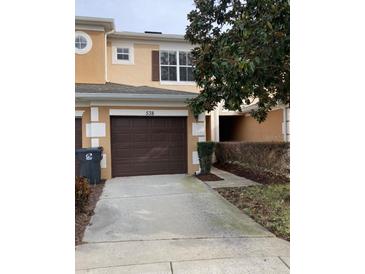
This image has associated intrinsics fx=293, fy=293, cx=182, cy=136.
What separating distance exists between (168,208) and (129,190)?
2316 millimetres

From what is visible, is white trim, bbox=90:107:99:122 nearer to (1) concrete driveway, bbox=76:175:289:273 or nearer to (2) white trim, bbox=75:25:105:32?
(1) concrete driveway, bbox=76:175:289:273

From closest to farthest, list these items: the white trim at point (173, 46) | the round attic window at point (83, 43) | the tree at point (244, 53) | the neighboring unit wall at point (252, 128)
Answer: the tree at point (244, 53) < the neighboring unit wall at point (252, 128) < the round attic window at point (83, 43) < the white trim at point (173, 46)

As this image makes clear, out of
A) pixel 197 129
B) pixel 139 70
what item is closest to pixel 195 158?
pixel 197 129

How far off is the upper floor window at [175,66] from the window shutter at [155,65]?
17cm

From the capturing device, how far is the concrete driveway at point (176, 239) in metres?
3.77

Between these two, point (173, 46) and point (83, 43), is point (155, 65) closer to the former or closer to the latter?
point (173, 46)

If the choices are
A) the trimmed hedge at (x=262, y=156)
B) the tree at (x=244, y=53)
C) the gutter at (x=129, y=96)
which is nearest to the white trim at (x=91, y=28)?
the gutter at (x=129, y=96)

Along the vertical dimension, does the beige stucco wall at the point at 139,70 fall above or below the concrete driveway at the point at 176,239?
above

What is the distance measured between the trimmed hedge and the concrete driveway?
332 cm

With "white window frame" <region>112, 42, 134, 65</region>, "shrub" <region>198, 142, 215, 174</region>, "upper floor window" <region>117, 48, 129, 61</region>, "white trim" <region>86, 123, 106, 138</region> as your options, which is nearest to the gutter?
"white trim" <region>86, 123, 106, 138</region>

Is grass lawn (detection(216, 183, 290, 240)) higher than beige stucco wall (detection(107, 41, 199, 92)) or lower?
lower

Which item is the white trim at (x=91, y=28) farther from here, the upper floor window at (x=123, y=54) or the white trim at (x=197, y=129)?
the white trim at (x=197, y=129)

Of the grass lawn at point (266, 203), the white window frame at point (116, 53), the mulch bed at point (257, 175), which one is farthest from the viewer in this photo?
the white window frame at point (116, 53)

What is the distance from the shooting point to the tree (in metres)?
4.93
